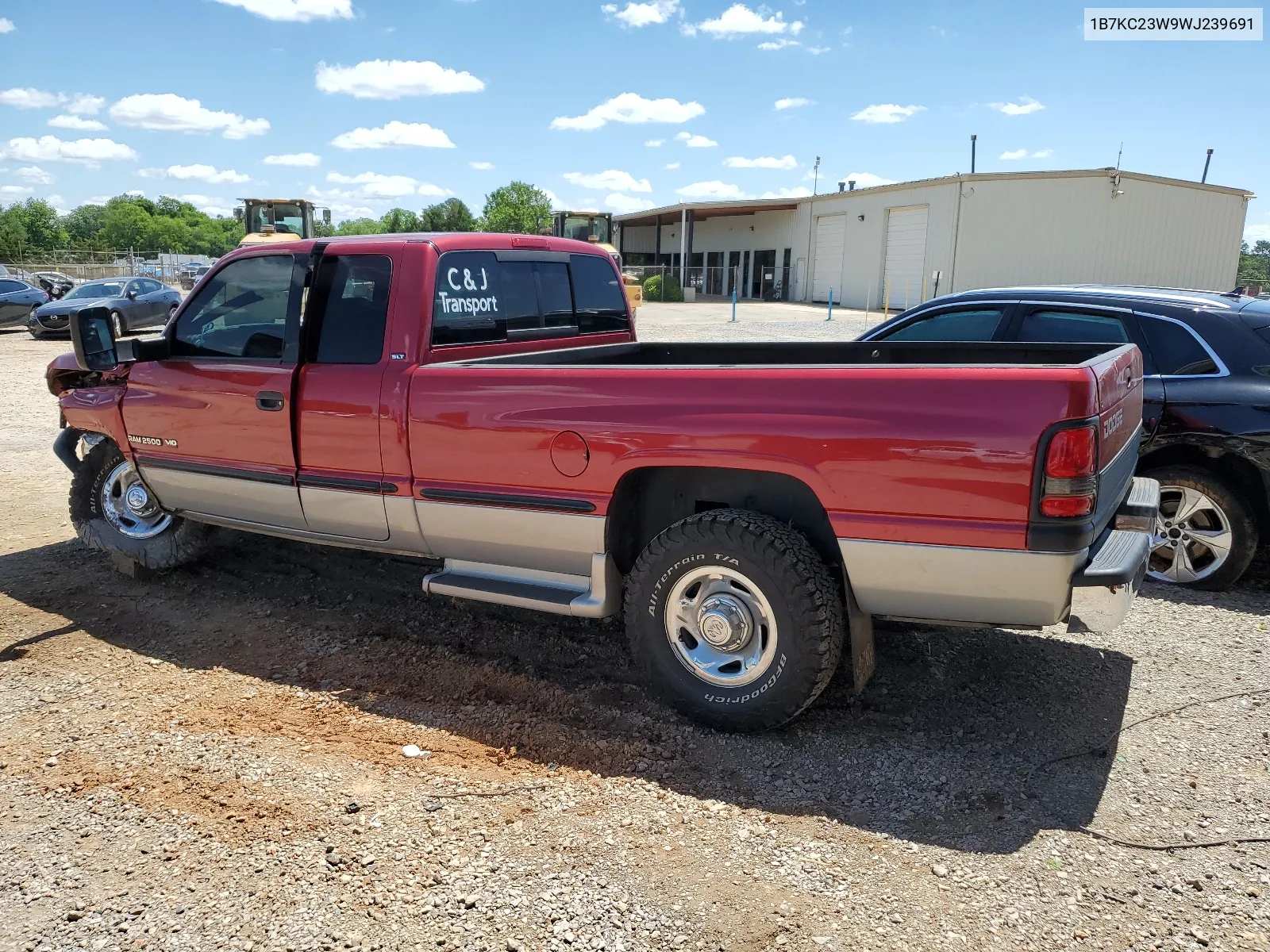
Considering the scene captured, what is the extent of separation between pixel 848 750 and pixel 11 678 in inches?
151

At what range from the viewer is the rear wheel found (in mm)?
5293

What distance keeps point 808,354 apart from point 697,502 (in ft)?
4.85

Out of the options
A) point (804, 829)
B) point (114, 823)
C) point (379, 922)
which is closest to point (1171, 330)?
point (804, 829)

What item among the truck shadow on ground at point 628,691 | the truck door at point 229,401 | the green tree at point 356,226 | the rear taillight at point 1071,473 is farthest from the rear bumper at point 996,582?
the green tree at point 356,226

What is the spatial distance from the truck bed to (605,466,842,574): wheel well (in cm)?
82

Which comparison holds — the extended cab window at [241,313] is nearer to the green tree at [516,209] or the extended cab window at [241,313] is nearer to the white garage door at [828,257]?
the white garage door at [828,257]

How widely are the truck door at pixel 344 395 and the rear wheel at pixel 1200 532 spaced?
4.28 metres

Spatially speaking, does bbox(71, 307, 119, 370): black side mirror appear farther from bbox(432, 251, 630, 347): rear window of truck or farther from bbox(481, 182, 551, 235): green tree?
bbox(481, 182, 551, 235): green tree

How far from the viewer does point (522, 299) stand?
5105mm

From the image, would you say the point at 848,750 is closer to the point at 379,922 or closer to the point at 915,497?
the point at 915,497

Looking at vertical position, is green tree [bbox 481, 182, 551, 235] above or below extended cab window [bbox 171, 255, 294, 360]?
above

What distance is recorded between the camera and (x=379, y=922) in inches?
108

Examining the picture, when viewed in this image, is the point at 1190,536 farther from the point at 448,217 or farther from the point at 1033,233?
the point at 448,217

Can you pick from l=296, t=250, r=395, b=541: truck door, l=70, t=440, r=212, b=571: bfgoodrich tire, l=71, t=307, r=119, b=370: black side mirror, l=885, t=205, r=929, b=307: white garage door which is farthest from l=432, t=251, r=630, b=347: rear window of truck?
l=885, t=205, r=929, b=307: white garage door
